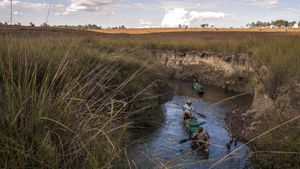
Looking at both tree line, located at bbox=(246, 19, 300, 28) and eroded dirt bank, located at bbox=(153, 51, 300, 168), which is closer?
eroded dirt bank, located at bbox=(153, 51, 300, 168)

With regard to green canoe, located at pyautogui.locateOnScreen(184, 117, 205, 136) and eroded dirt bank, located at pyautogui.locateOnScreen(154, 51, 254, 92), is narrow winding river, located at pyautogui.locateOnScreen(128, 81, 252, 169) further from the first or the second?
eroded dirt bank, located at pyautogui.locateOnScreen(154, 51, 254, 92)

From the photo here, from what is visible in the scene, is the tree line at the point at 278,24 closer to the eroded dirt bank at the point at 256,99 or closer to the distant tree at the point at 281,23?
the distant tree at the point at 281,23

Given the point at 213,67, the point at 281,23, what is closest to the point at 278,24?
the point at 281,23

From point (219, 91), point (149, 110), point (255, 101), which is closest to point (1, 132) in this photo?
point (149, 110)

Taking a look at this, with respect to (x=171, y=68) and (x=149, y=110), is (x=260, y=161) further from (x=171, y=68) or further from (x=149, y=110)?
(x=171, y=68)

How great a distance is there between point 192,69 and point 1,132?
31502 mm

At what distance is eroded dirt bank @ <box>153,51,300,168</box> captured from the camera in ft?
34.1

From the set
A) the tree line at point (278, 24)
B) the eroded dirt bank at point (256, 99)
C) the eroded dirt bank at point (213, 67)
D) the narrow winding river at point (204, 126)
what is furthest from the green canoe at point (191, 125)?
the tree line at point (278, 24)

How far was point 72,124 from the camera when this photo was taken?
3238 mm

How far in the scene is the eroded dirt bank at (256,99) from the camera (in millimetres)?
10398

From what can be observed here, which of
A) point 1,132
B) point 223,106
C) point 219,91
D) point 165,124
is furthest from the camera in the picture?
point 219,91

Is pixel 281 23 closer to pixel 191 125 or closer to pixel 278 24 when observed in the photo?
pixel 278 24

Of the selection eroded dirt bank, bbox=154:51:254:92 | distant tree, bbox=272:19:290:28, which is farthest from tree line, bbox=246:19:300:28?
eroded dirt bank, bbox=154:51:254:92

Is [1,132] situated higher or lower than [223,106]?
higher
